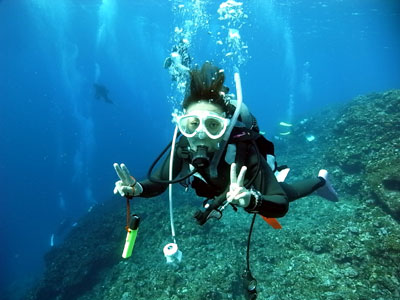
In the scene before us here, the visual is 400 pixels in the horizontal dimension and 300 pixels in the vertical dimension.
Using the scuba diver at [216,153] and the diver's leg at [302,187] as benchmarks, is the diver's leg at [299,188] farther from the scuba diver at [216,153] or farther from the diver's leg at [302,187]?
the scuba diver at [216,153]

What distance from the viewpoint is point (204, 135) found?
2791 mm

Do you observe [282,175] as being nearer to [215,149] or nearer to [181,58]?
[215,149]

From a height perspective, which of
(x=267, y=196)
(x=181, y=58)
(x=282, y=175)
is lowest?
(x=282, y=175)

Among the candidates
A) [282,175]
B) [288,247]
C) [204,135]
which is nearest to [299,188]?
[282,175]

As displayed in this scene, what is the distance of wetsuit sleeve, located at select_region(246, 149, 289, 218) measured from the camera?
2256 millimetres

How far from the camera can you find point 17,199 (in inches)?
3826

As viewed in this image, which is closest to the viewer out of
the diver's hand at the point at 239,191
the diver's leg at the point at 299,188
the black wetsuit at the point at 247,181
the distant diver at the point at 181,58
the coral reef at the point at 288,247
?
the diver's hand at the point at 239,191

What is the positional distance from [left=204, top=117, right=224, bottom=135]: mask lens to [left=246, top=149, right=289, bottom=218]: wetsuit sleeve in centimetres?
47

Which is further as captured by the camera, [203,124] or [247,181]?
[247,181]

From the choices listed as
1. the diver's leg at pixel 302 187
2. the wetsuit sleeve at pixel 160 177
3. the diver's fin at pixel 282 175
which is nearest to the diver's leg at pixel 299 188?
the diver's leg at pixel 302 187

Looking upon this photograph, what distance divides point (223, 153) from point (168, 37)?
60012mm

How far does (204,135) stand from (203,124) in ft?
0.42

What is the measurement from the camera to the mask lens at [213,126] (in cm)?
288

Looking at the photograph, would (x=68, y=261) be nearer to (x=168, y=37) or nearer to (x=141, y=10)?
(x=141, y=10)
